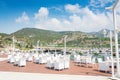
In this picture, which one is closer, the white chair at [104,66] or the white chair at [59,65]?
the white chair at [104,66]

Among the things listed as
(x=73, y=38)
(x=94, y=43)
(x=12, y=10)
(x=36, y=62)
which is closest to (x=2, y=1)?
(x=12, y=10)

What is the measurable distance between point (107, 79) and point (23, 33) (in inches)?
3554

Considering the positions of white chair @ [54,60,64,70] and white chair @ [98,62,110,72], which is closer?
white chair @ [98,62,110,72]

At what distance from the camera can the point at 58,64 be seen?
1110 centimetres

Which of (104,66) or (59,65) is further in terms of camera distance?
(59,65)

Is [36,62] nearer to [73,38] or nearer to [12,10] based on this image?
[12,10]

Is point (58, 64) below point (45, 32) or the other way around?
below

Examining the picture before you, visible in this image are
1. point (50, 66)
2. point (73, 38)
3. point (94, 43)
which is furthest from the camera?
point (73, 38)

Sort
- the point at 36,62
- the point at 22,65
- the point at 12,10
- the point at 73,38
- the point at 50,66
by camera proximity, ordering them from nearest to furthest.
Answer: the point at 50,66 → the point at 22,65 → the point at 36,62 → the point at 12,10 → the point at 73,38

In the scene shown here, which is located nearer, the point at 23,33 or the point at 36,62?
the point at 36,62

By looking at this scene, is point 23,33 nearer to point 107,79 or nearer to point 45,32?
point 45,32

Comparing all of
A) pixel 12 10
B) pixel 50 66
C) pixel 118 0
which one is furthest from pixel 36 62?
pixel 12 10

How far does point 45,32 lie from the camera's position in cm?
9675

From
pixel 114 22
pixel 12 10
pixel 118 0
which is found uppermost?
pixel 12 10
